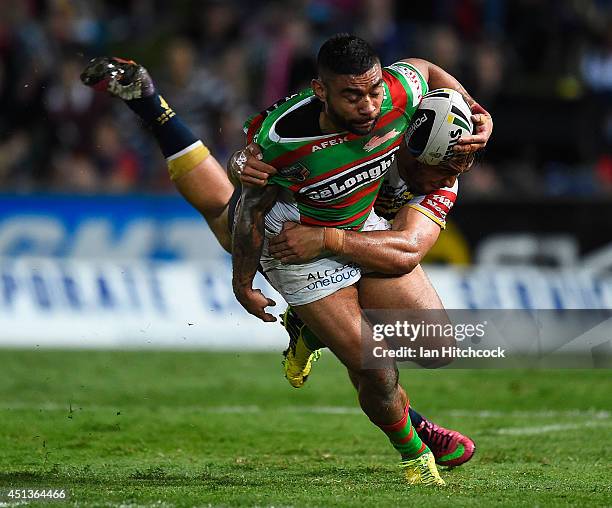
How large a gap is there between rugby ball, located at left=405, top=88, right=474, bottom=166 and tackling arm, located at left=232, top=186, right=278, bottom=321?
0.99 m

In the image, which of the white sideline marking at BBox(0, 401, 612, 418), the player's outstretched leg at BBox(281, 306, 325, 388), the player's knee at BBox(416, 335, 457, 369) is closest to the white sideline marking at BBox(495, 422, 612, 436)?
the white sideline marking at BBox(0, 401, 612, 418)

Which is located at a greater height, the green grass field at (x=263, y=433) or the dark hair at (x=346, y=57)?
the dark hair at (x=346, y=57)

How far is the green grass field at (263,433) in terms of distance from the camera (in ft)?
23.5

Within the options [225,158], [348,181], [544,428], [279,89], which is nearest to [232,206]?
[348,181]

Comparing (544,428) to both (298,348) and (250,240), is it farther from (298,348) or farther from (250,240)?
(250,240)

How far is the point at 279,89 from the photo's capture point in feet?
55.6

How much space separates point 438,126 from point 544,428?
3.53 meters

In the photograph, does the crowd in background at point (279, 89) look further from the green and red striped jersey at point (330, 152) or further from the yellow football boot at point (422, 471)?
the yellow football boot at point (422, 471)

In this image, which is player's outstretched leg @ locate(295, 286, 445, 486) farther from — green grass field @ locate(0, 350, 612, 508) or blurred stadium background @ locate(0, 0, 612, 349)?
blurred stadium background @ locate(0, 0, 612, 349)

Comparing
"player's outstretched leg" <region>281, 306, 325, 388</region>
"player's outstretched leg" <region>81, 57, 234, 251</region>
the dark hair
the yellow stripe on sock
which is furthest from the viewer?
the yellow stripe on sock

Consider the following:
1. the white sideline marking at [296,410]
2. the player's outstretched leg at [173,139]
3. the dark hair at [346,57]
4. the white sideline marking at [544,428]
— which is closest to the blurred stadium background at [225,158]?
the white sideline marking at [296,410]

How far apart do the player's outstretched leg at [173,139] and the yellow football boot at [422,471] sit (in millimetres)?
2209

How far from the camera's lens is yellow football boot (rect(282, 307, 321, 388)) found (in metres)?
8.56

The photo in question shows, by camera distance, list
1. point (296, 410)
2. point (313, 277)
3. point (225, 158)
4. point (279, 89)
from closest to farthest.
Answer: point (313, 277) → point (296, 410) → point (225, 158) → point (279, 89)
